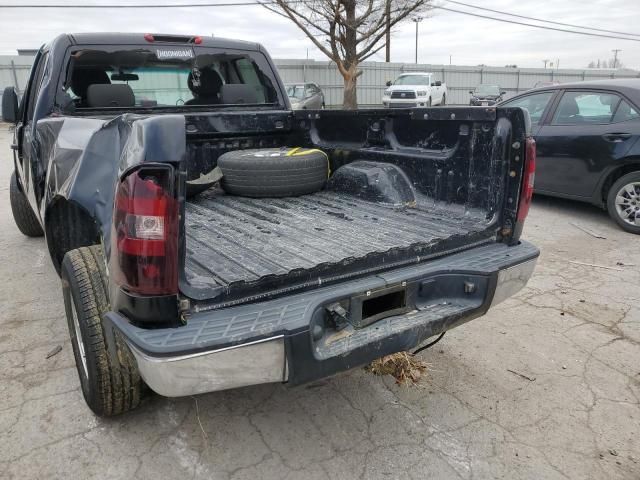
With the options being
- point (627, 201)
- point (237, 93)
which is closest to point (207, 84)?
point (237, 93)

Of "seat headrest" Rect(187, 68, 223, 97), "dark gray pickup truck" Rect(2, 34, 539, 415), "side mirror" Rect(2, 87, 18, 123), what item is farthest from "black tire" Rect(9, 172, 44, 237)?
"seat headrest" Rect(187, 68, 223, 97)

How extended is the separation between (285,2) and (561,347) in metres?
22.1

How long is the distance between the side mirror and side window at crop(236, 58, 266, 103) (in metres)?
1.76

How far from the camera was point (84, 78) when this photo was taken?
3643 millimetres

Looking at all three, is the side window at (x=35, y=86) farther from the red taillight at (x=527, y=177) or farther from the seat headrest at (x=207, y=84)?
the red taillight at (x=527, y=177)

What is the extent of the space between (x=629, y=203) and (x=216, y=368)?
5602mm

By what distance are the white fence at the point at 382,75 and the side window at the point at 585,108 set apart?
21152 mm

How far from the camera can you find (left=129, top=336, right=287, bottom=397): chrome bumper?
1.69 meters

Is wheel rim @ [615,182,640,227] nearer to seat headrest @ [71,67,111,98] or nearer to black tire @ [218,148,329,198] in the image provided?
black tire @ [218,148,329,198]

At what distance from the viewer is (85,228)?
2936 millimetres

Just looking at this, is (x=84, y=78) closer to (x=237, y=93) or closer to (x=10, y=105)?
(x=10, y=105)

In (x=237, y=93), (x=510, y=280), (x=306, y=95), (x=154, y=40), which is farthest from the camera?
(x=306, y=95)

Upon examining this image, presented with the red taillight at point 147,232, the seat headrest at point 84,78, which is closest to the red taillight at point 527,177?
the red taillight at point 147,232

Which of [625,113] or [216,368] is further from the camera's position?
[625,113]
